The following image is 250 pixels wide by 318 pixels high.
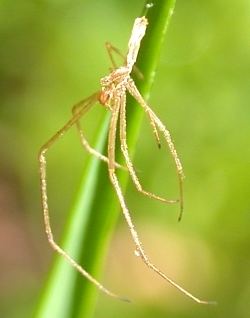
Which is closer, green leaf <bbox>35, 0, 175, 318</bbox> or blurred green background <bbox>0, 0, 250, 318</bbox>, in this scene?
green leaf <bbox>35, 0, 175, 318</bbox>

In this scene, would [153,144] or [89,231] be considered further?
[153,144]

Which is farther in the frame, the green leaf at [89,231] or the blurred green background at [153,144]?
the blurred green background at [153,144]

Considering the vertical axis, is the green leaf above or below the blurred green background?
above

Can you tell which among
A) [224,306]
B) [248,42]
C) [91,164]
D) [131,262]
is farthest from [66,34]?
[91,164]

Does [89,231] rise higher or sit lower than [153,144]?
higher
